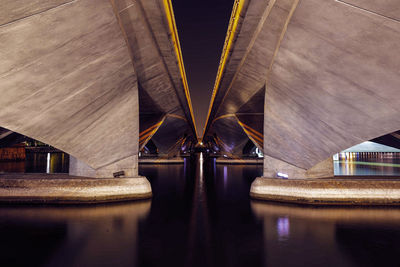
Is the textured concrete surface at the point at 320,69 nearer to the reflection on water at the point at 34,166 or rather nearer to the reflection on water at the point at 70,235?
the reflection on water at the point at 70,235

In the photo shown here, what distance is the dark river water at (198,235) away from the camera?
6.80m

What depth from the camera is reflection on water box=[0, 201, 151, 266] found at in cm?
676

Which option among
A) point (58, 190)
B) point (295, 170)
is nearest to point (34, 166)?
point (58, 190)

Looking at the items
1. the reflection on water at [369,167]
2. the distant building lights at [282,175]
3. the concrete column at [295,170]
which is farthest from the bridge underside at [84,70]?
the reflection on water at [369,167]

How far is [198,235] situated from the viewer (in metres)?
8.59

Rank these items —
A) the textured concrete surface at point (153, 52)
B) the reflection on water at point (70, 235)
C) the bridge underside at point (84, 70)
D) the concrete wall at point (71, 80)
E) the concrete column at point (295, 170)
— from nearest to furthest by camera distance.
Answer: the reflection on water at point (70, 235), the concrete wall at point (71, 80), the bridge underside at point (84, 70), the textured concrete surface at point (153, 52), the concrete column at point (295, 170)

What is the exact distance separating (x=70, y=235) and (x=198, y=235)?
3.77 meters

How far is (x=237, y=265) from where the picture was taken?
6.37 meters

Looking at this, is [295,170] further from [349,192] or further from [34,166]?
[34,166]

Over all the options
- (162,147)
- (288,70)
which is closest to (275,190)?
(288,70)

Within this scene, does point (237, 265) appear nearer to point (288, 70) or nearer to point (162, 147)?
point (288, 70)

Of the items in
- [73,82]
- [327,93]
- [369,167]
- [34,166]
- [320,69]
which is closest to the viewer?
[320,69]

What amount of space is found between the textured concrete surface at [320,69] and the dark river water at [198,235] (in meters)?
3.17

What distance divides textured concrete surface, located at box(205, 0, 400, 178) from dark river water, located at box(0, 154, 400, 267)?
3171 mm
